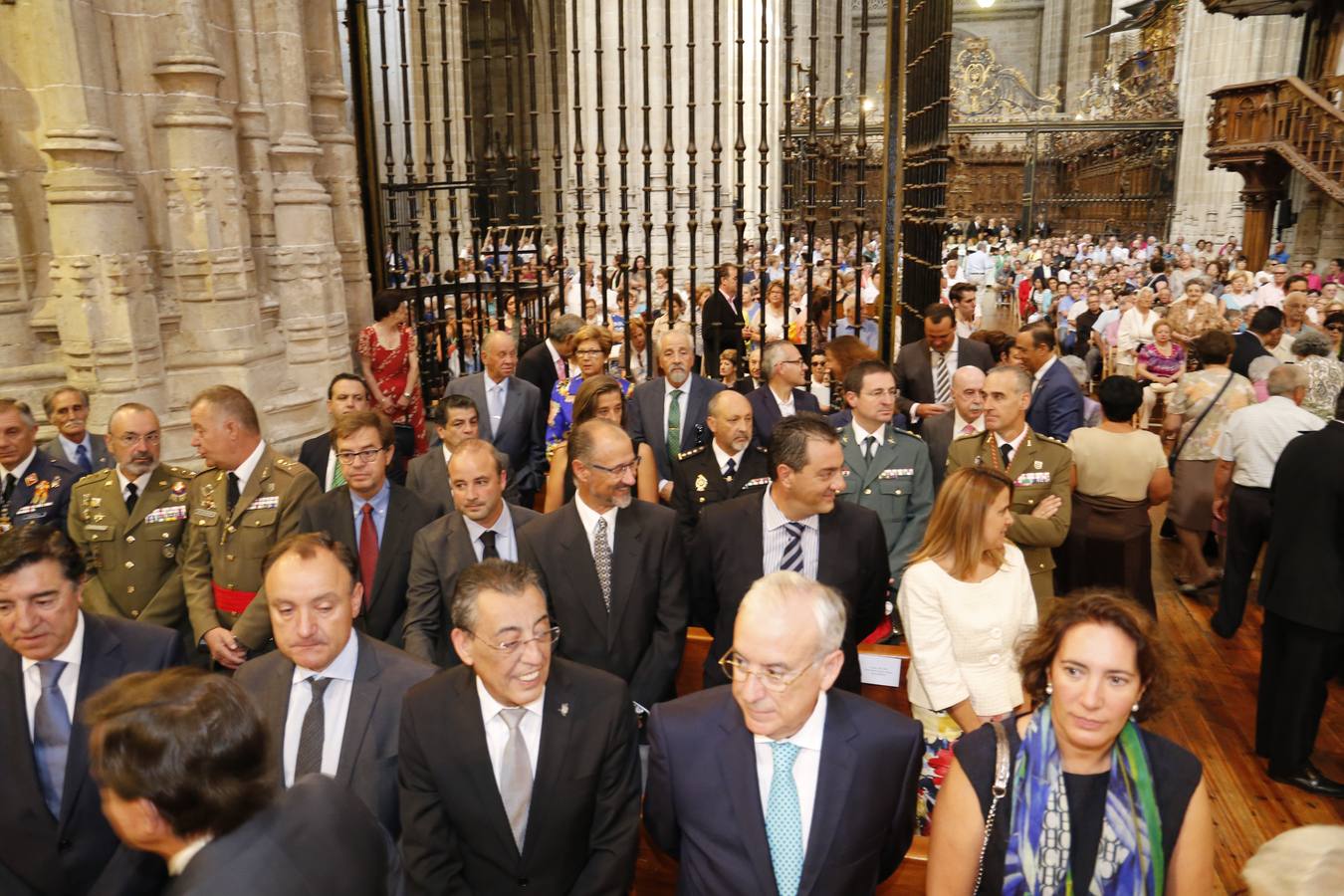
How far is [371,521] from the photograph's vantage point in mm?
3613

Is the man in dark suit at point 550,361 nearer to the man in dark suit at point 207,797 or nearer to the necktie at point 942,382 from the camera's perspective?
the necktie at point 942,382

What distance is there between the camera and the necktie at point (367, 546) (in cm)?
357

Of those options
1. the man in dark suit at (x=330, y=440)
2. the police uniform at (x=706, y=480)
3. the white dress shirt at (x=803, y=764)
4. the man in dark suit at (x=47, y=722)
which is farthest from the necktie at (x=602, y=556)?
the man in dark suit at (x=330, y=440)

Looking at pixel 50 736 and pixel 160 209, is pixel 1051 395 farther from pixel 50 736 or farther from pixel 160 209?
pixel 50 736

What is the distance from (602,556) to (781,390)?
179cm

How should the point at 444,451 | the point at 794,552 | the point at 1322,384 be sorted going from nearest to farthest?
the point at 794,552
the point at 444,451
the point at 1322,384

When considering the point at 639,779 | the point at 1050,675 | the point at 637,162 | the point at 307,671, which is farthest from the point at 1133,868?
the point at 637,162

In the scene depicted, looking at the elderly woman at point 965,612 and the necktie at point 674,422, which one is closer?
the elderly woman at point 965,612

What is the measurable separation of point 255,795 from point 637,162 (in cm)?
935

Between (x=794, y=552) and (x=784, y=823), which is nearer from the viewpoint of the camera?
(x=784, y=823)

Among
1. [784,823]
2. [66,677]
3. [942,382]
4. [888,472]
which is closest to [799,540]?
[888,472]

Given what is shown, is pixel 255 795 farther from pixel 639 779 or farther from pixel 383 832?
pixel 639 779

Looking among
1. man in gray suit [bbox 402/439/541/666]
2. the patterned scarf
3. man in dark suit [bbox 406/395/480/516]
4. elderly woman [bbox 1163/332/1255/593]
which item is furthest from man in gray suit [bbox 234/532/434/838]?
elderly woman [bbox 1163/332/1255/593]

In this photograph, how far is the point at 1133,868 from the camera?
6.29 ft
